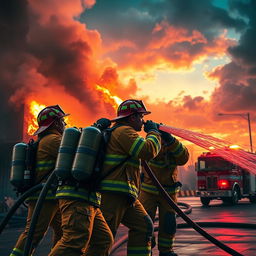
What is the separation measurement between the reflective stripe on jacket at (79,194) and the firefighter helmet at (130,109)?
96 cm

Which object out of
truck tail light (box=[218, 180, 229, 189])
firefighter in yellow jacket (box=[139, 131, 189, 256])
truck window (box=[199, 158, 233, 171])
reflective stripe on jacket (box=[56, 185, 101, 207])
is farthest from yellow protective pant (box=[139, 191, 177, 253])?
truck window (box=[199, 158, 233, 171])

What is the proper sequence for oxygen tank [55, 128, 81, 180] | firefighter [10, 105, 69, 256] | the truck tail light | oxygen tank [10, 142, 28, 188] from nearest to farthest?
1. oxygen tank [55, 128, 81, 180]
2. firefighter [10, 105, 69, 256]
3. oxygen tank [10, 142, 28, 188]
4. the truck tail light

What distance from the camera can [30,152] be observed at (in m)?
4.42

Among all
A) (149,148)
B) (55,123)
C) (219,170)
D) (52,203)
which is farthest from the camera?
(219,170)

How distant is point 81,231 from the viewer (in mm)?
3275

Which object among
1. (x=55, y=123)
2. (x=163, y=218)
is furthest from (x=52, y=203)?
(x=163, y=218)

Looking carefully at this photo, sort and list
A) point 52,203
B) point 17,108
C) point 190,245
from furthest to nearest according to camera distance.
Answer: point 17,108 < point 190,245 < point 52,203

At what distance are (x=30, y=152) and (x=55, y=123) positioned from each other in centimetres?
48

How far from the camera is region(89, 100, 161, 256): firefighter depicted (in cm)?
375

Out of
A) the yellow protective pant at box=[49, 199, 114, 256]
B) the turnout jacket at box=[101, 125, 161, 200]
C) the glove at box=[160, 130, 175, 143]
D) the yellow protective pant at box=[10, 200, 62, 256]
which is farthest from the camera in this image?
the glove at box=[160, 130, 175, 143]

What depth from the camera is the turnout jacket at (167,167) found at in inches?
210

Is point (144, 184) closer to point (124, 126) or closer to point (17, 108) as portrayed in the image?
point (124, 126)

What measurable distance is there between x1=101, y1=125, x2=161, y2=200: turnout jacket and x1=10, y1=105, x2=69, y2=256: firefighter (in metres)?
0.77

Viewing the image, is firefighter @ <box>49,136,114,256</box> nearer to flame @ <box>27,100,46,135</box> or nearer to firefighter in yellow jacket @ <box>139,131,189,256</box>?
firefighter in yellow jacket @ <box>139,131,189,256</box>
